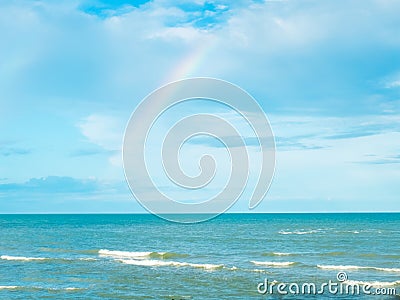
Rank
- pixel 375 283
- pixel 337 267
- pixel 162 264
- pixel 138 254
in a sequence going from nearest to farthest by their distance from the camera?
pixel 375 283
pixel 337 267
pixel 162 264
pixel 138 254

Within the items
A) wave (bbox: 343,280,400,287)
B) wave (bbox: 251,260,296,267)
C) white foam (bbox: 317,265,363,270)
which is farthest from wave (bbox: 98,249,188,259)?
wave (bbox: 343,280,400,287)

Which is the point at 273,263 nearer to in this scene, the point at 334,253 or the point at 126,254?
the point at 334,253

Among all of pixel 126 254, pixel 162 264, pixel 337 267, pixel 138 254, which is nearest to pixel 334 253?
pixel 337 267

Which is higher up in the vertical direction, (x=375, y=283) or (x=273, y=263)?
(x=273, y=263)

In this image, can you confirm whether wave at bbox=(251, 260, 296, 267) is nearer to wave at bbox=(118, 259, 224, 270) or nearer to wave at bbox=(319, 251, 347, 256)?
wave at bbox=(118, 259, 224, 270)

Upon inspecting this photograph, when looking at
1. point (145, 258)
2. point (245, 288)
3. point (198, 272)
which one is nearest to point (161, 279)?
point (198, 272)

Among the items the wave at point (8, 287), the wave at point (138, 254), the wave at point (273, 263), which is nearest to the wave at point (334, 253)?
the wave at point (273, 263)

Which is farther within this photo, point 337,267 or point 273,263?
point 273,263

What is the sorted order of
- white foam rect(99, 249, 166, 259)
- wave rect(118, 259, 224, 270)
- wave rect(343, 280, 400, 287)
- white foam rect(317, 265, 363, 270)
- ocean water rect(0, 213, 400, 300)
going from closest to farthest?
ocean water rect(0, 213, 400, 300)
wave rect(343, 280, 400, 287)
white foam rect(317, 265, 363, 270)
wave rect(118, 259, 224, 270)
white foam rect(99, 249, 166, 259)

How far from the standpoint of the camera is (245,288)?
2870 centimetres

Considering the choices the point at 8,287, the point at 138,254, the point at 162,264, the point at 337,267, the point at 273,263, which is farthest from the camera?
the point at 138,254

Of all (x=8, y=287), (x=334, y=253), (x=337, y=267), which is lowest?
(x=8, y=287)

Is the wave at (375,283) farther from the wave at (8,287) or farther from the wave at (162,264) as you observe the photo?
the wave at (8,287)

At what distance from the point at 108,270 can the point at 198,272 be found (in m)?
6.47
